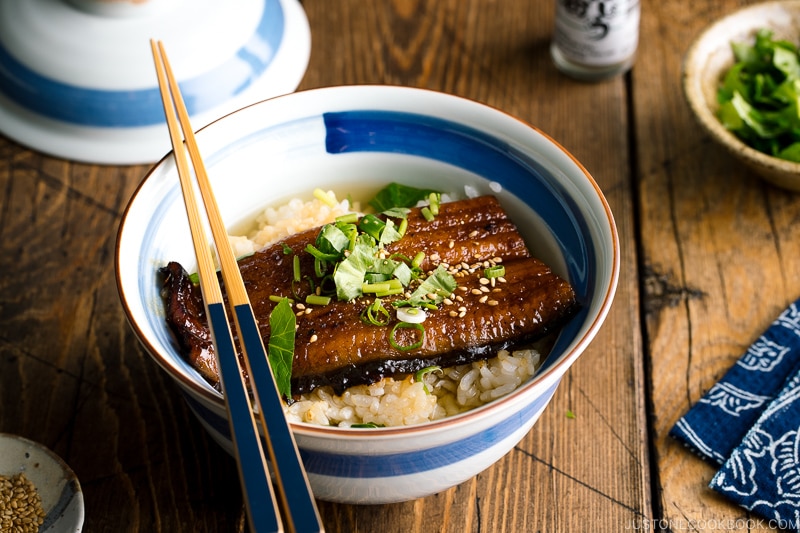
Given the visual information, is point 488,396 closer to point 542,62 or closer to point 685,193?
point 685,193

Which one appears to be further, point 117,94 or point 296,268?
point 117,94

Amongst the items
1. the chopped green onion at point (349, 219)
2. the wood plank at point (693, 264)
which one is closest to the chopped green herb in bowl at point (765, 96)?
the wood plank at point (693, 264)

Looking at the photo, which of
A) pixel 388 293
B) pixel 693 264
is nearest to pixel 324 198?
pixel 388 293

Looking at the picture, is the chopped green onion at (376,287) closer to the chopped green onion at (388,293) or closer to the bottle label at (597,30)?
the chopped green onion at (388,293)

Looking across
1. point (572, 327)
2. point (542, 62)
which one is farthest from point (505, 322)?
point (542, 62)

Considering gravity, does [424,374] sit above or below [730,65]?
below

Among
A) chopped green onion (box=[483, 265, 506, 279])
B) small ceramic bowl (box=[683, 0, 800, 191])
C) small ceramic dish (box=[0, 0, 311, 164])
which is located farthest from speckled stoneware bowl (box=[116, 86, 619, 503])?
small ceramic bowl (box=[683, 0, 800, 191])

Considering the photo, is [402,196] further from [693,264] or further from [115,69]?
[115,69]
